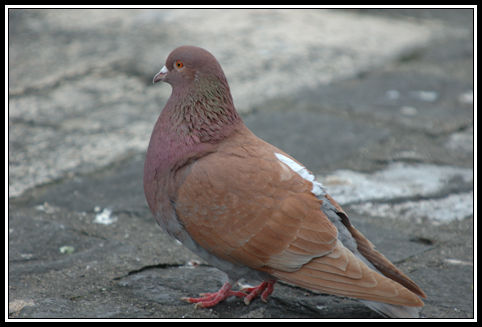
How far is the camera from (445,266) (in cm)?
283

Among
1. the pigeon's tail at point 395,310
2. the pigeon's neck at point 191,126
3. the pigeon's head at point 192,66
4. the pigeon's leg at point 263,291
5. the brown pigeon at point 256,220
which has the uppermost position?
the pigeon's head at point 192,66

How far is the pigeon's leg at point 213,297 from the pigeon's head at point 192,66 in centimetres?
124

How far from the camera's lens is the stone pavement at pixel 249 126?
2658 mm

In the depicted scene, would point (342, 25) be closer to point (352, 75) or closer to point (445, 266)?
point (352, 75)

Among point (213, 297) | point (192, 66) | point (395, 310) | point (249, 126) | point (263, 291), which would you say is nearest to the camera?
point (395, 310)

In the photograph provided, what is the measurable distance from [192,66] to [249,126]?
1.75 metres

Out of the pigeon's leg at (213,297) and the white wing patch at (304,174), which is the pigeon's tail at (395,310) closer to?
the white wing patch at (304,174)

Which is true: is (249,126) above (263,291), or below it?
above

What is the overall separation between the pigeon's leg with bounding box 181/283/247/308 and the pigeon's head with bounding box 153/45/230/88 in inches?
48.9

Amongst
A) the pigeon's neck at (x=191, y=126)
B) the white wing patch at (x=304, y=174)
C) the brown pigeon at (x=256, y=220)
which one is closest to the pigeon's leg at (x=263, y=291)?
the brown pigeon at (x=256, y=220)

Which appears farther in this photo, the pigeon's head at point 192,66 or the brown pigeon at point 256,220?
the pigeon's head at point 192,66

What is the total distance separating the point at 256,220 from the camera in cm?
242

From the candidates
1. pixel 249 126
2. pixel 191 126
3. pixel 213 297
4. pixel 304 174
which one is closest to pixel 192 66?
pixel 191 126

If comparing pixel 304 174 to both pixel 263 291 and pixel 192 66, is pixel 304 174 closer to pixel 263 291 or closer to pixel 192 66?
pixel 263 291
